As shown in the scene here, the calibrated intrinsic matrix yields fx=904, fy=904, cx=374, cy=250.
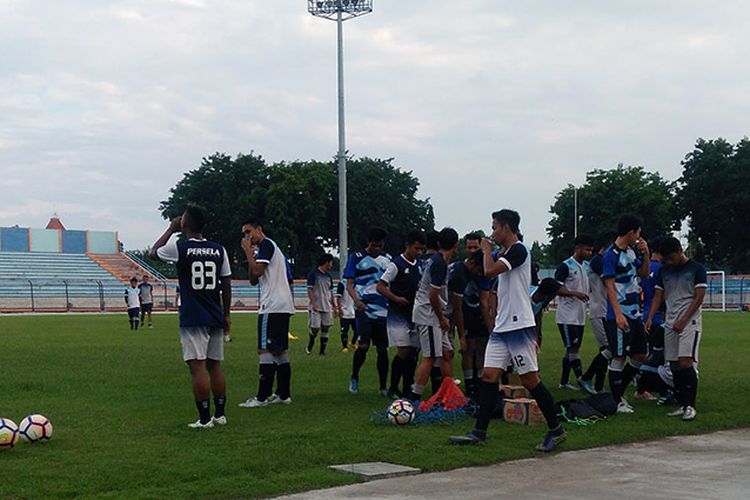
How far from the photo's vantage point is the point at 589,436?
361 inches

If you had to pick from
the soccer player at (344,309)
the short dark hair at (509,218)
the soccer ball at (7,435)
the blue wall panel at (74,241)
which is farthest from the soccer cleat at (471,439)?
the blue wall panel at (74,241)

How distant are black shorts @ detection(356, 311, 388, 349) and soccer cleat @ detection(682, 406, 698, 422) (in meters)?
3.95

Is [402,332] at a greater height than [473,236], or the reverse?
[473,236]

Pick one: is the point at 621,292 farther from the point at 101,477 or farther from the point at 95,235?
the point at 95,235

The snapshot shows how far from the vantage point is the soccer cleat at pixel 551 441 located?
8375 millimetres

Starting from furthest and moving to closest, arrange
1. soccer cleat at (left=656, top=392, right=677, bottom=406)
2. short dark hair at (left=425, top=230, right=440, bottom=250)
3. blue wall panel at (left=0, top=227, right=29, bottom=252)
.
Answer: blue wall panel at (left=0, top=227, right=29, bottom=252) → soccer cleat at (left=656, top=392, right=677, bottom=406) → short dark hair at (left=425, top=230, right=440, bottom=250)

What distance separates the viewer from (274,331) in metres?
11.1

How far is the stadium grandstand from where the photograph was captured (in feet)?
191

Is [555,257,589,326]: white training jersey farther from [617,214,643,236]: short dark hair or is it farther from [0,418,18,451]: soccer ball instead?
[0,418,18,451]: soccer ball

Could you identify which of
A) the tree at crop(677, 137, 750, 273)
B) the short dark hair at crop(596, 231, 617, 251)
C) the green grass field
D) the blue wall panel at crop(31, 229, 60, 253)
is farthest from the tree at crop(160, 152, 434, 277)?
the short dark hair at crop(596, 231, 617, 251)

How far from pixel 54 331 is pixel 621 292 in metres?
24.0

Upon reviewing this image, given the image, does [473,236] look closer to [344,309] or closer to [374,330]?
[374,330]

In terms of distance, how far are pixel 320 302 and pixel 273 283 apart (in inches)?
369


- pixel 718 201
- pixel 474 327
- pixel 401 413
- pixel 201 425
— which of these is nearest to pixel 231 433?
pixel 201 425
